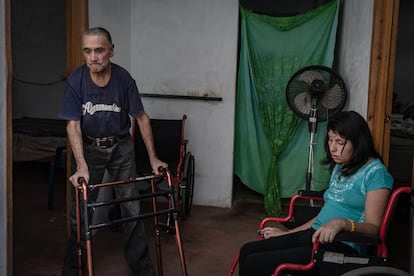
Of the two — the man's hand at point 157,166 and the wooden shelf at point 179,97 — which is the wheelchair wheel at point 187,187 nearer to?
the wooden shelf at point 179,97

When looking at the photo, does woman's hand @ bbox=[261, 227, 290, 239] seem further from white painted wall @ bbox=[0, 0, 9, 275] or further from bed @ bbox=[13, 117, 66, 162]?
bed @ bbox=[13, 117, 66, 162]

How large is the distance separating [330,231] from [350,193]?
0.98 ft

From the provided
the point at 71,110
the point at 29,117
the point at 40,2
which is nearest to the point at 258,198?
the point at 71,110

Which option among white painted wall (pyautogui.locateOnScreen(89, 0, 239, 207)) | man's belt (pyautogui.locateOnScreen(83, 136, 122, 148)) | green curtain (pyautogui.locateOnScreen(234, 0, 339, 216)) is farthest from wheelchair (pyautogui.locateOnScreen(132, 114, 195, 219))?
man's belt (pyautogui.locateOnScreen(83, 136, 122, 148))

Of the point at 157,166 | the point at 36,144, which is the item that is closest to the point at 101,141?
the point at 157,166

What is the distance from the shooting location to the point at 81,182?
7.30ft

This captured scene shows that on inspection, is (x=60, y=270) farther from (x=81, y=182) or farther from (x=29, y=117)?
(x=29, y=117)

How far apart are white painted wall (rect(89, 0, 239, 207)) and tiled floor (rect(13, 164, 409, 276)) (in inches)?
15.6

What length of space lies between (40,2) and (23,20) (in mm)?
361

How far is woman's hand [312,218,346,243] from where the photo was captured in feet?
5.93

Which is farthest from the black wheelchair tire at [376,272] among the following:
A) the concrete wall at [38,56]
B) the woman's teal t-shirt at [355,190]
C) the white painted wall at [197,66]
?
the concrete wall at [38,56]

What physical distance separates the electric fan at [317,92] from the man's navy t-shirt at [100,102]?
5.54 ft

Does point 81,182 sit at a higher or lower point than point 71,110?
lower

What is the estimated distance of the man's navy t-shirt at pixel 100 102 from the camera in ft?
8.77
